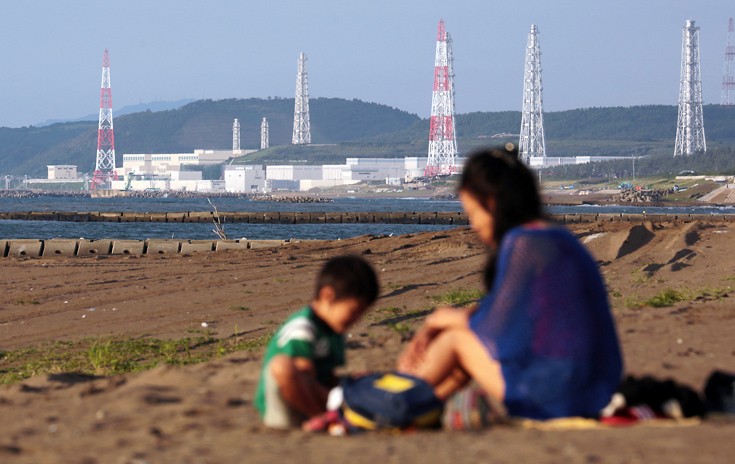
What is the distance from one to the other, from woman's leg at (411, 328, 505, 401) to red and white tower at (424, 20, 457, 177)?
101413 millimetres

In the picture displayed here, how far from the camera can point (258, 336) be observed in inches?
382

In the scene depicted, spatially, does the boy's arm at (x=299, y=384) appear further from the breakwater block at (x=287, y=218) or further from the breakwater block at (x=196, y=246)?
the breakwater block at (x=287, y=218)

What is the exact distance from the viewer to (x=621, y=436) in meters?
3.97

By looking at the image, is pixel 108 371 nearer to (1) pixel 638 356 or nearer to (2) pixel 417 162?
(1) pixel 638 356

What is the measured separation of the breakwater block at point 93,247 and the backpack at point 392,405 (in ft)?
58.0

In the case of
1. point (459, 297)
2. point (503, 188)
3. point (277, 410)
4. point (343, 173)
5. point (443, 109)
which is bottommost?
point (459, 297)

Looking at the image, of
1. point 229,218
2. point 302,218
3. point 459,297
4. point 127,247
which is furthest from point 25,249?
point 229,218

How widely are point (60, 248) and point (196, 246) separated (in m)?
2.56

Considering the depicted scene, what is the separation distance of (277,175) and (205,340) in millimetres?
168436

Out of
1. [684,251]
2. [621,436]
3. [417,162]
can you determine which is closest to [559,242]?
[621,436]

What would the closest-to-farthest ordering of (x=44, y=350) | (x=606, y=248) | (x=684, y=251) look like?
(x=44, y=350) < (x=684, y=251) < (x=606, y=248)

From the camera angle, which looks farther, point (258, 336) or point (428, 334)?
point (258, 336)

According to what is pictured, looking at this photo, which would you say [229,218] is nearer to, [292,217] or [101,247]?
[292,217]

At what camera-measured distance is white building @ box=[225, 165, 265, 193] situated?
169 m
